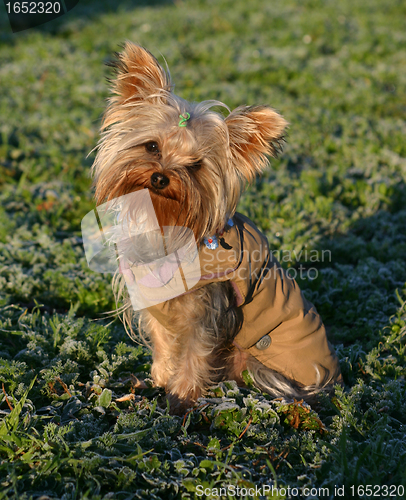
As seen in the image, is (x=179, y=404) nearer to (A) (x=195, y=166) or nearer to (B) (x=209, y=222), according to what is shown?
(B) (x=209, y=222)

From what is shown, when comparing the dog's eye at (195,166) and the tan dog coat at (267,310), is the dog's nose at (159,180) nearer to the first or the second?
the dog's eye at (195,166)

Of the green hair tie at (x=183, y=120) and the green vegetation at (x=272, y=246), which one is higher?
the green hair tie at (x=183, y=120)

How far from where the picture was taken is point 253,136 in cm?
320

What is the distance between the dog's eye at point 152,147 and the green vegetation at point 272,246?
0.60 metres

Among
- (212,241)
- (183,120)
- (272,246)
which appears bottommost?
(272,246)

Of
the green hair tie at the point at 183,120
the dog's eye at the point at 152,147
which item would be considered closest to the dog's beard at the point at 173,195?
the dog's eye at the point at 152,147

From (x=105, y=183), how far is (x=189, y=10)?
14.4m

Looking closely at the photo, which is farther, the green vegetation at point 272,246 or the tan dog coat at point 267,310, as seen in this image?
the tan dog coat at point 267,310

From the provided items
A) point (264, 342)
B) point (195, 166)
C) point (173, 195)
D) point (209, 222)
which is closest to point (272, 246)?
point (264, 342)

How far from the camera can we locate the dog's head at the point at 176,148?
3.10 metres

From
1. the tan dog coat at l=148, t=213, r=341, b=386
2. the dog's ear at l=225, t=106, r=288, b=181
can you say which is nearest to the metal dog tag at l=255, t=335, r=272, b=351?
the tan dog coat at l=148, t=213, r=341, b=386

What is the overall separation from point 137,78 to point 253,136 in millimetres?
924

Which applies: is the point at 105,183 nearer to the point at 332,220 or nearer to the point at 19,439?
the point at 19,439

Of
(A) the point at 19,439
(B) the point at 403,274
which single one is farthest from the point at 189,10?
(A) the point at 19,439
